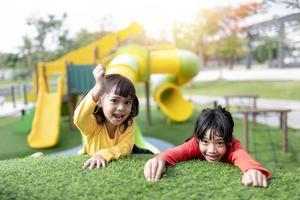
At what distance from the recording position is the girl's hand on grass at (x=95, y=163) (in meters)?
1.43

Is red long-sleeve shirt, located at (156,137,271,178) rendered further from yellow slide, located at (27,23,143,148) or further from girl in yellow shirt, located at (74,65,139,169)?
yellow slide, located at (27,23,143,148)

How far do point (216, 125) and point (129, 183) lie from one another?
0.46 meters

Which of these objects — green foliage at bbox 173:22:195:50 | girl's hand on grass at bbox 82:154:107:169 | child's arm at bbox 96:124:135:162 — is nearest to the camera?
girl's hand on grass at bbox 82:154:107:169

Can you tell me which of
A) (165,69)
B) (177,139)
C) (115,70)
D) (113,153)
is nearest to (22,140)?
(115,70)

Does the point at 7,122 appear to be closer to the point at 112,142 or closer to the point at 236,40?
the point at 112,142

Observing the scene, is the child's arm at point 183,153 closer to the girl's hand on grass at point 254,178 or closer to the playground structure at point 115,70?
the girl's hand on grass at point 254,178

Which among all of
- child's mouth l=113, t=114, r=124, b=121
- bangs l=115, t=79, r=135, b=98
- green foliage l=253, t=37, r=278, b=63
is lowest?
child's mouth l=113, t=114, r=124, b=121

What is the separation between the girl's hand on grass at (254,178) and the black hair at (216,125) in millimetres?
240

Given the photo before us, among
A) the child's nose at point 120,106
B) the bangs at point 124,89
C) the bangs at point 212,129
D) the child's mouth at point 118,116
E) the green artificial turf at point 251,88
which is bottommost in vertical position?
the green artificial turf at point 251,88

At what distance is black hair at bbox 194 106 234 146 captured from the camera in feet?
4.94

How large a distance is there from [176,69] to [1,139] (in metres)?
3.64

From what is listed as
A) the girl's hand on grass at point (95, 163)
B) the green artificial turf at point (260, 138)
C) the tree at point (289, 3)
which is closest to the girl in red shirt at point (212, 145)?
the girl's hand on grass at point (95, 163)

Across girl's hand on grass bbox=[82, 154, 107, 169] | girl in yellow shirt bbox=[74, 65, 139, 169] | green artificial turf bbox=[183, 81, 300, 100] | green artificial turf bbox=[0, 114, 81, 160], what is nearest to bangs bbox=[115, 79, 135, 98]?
girl in yellow shirt bbox=[74, 65, 139, 169]

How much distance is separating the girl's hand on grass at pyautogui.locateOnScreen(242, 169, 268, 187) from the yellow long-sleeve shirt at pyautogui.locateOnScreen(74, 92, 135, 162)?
21.6 inches
